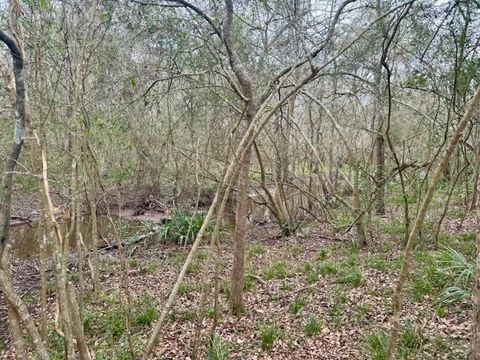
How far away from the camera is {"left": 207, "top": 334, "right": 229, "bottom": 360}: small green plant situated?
379 centimetres

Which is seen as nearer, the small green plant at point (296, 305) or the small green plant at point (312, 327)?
the small green plant at point (312, 327)

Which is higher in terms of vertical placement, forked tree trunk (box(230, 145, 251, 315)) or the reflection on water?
forked tree trunk (box(230, 145, 251, 315))

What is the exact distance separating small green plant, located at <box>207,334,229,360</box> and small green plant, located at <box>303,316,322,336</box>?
926 mm

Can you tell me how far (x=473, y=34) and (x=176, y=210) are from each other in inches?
308

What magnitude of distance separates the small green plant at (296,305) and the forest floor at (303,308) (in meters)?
0.01

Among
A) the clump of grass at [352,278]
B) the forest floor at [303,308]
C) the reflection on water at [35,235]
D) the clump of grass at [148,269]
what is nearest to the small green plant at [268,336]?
the forest floor at [303,308]

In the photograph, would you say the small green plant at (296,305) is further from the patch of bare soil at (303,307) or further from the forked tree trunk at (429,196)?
the forked tree trunk at (429,196)

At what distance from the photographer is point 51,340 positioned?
469 centimetres

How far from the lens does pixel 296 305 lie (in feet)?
15.8

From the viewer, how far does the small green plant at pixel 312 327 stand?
420cm

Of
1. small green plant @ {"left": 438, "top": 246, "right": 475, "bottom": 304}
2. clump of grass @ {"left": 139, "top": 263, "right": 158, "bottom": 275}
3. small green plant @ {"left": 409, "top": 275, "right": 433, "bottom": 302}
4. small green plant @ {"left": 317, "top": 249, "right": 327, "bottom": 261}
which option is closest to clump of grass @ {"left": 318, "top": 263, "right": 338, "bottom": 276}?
small green plant @ {"left": 317, "top": 249, "right": 327, "bottom": 261}

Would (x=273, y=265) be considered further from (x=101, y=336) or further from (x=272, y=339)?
(x=101, y=336)

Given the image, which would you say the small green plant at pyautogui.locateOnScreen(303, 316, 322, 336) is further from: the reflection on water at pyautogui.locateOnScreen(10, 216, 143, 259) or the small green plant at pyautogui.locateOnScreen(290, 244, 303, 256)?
the reflection on water at pyautogui.locateOnScreen(10, 216, 143, 259)

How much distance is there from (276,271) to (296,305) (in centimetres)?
140
